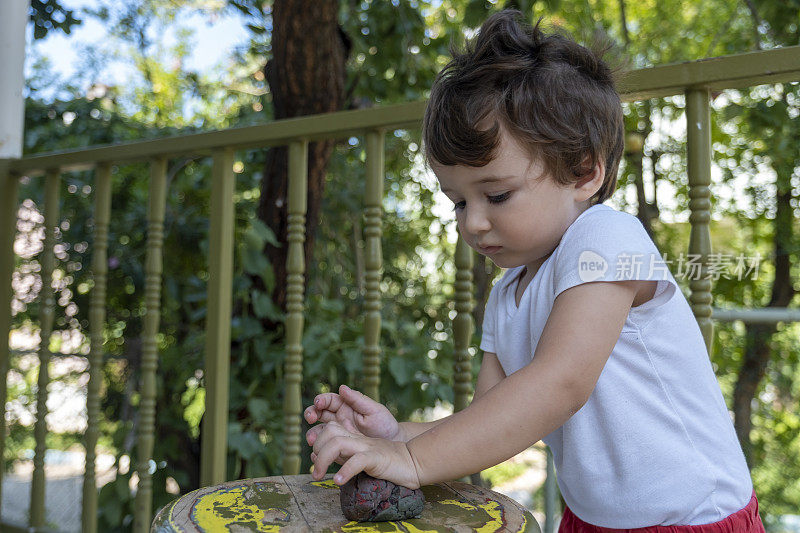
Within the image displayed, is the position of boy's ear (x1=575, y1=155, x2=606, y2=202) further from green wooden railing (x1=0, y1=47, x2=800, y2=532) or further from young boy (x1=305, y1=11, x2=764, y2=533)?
green wooden railing (x1=0, y1=47, x2=800, y2=532)

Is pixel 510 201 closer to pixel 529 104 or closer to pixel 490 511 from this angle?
pixel 529 104

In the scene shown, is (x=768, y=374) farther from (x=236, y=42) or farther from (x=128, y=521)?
(x=236, y=42)

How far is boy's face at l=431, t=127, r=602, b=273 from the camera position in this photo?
987 mm

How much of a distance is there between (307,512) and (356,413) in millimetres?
216

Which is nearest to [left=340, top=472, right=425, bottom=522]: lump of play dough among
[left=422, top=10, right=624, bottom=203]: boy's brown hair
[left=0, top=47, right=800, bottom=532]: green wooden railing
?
[left=422, top=10, right=624, bottom=203]: boy's brown hair

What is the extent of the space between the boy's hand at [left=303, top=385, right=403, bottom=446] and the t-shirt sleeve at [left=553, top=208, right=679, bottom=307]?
1.06ft

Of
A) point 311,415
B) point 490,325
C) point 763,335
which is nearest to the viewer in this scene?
point 311,415

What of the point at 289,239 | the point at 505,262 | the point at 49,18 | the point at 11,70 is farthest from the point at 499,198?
the point at 49,18

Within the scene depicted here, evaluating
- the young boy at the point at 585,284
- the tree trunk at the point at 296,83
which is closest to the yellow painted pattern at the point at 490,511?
the young boy at the point at 585,284

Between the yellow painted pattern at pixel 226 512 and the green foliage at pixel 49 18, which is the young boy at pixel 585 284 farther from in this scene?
the green foliage at pixel 49 18

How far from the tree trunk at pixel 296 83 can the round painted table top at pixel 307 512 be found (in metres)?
1.67

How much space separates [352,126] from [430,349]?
3.19ft

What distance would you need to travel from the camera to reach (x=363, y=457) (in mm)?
820

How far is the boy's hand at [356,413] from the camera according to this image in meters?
1.04
